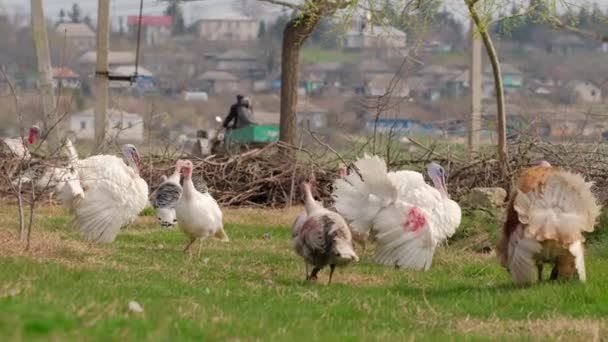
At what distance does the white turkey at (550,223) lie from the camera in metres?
12.7

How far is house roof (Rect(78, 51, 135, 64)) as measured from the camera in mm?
36434

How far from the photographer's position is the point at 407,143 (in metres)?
24.5

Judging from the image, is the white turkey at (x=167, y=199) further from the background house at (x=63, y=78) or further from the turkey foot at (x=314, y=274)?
the turkey foot at (x=314, y=274)

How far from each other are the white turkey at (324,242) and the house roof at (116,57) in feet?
71.8

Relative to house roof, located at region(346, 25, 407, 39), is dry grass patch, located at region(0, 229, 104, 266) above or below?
below

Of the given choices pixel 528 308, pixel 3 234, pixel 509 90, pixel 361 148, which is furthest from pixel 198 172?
pixel 509 90

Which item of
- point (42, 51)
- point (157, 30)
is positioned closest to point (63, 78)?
point (42, 51)

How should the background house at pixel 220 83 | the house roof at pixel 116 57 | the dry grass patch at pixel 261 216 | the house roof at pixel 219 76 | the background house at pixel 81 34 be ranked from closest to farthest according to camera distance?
the dry grass patch at pixel 261 216 → the background house at pixel 81 34 → the house roof at pixel 116 57 → the background house at pixel 220 83 → the house roof at pixel 219 76

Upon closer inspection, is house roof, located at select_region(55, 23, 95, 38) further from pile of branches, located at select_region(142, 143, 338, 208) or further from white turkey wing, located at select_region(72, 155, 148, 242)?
white turkey wing, located at select_region(72, 155, 148, 242)

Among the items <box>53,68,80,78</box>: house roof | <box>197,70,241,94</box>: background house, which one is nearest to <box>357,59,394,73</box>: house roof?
<box>197,70,241,94</box>: background house

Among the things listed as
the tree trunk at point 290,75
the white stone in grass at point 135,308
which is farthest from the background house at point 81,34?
the white stone in grass at point 135,308

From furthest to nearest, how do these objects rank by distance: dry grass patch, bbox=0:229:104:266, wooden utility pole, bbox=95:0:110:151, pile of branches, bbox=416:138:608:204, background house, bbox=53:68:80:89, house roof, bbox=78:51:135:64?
house roof, bbox=78:51:135:64 → wooden utility pole, bbox=95:0:110:151 → pile of branches, bbox=416:138:608:204 → background house, bbox=53:68:80:89 → dry grass patch, bbox=0:229:104:266

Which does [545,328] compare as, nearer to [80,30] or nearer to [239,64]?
[80,30]

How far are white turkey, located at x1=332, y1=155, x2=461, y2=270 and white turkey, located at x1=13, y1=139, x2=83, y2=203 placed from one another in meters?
2.97
